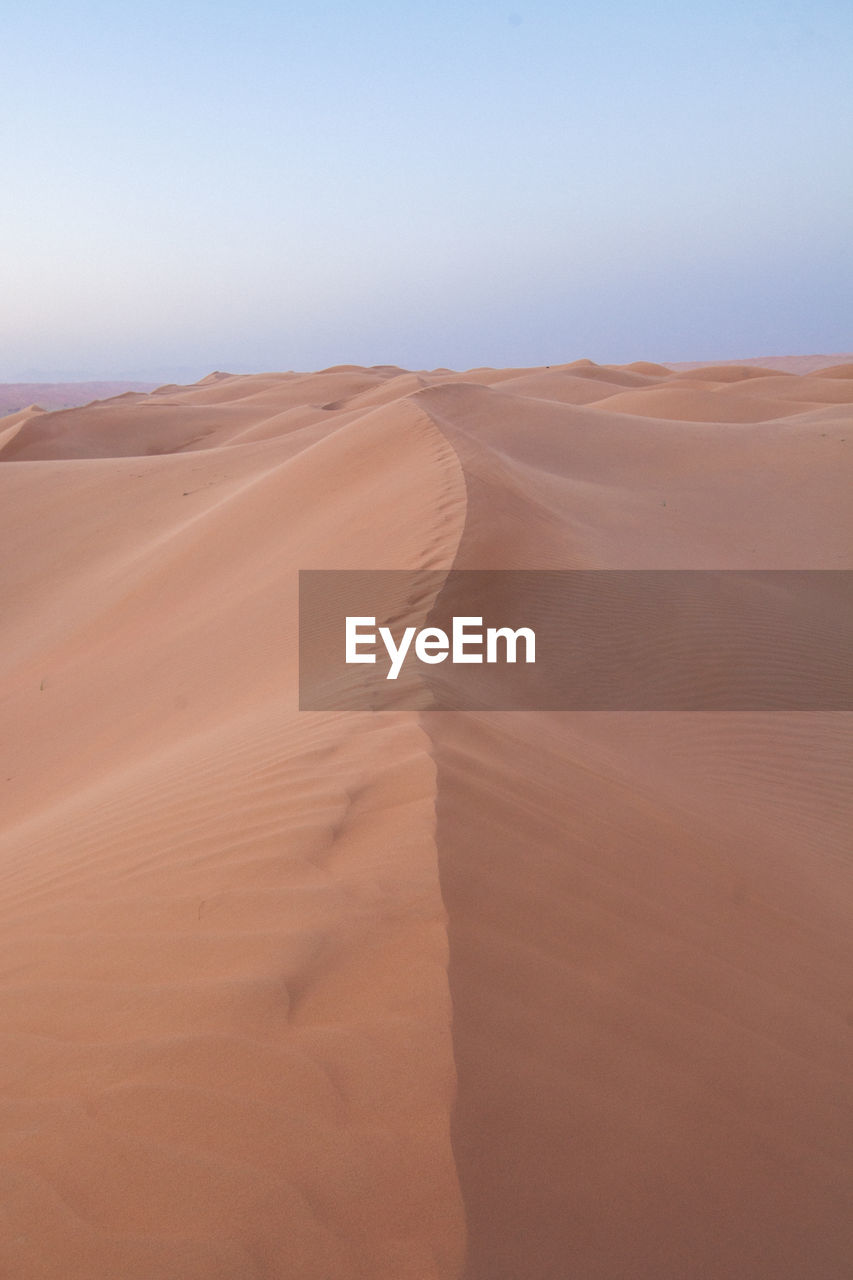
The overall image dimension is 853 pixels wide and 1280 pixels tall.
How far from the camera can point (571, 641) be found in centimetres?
788

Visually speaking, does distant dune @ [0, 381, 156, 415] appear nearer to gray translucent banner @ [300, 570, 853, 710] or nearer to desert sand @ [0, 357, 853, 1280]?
gray translucent banner @ [300, 570, 853, 710]

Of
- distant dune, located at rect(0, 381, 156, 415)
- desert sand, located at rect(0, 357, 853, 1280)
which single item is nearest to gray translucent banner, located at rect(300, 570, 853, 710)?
desert sand, located at rect(0, 357, 853, 1280)

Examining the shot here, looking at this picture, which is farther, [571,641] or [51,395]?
[51,395]

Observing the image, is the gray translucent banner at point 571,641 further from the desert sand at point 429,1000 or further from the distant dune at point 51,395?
the distant dune at point 51,395

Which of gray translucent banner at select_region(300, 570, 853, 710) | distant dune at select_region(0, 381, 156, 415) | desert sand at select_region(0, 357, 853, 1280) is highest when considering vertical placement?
distant dune at select_region(0, 381, 156, 415)

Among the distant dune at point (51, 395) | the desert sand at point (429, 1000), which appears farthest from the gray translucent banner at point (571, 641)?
the distant dune at point (51, 395)

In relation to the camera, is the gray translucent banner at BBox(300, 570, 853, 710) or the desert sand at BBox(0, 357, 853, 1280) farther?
the gray translucent banner at BBox(300, 570, 853, 710)

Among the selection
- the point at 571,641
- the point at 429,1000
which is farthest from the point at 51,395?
the point at 429,1000

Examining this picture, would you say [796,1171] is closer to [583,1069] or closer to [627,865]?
[583,1069]

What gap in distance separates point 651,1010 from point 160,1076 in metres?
1.37

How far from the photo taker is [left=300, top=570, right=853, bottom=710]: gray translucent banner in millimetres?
6633

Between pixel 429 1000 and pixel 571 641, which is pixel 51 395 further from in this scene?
pixel 429 1000

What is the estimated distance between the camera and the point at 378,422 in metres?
14.1

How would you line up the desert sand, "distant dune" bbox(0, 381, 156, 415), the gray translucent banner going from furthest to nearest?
"distant dune" bbox(0, 381, 156, 415) < the gray translucent banner < the desert sand
